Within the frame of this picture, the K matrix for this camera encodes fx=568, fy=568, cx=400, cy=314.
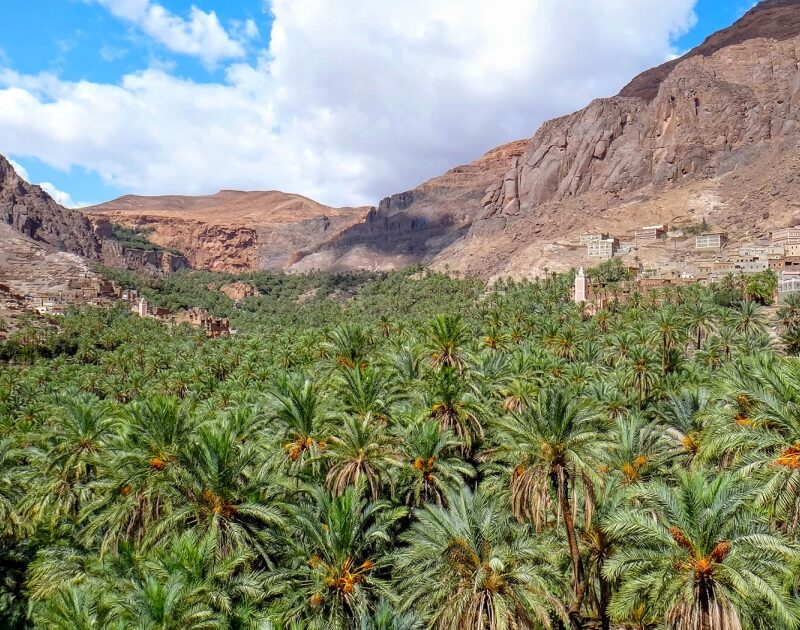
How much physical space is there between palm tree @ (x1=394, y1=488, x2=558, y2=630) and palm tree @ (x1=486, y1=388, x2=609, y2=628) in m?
1.24

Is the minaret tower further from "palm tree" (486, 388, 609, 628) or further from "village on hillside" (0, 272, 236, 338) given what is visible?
"palm tree" (486, 388, 609, 628)

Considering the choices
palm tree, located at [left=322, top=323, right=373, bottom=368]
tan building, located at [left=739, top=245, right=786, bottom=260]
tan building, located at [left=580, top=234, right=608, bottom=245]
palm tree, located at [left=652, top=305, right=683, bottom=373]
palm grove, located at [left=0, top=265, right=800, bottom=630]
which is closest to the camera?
palm grove, located at [left=0, top=265, right=800, bottom=630]

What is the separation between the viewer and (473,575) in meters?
11.6

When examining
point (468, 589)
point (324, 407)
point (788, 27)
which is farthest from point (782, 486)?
point (788, 27)

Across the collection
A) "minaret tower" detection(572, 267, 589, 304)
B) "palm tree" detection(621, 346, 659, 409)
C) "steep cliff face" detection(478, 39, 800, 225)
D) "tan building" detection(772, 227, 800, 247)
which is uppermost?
"steep cliff face" detection(478, 39, 800, 225)

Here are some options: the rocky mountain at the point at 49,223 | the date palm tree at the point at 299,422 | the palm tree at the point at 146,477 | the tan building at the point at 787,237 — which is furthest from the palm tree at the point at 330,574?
the rocky mountain at the point at 49,223

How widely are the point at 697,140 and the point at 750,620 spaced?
132350mm

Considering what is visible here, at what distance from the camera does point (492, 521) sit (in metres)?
13.1

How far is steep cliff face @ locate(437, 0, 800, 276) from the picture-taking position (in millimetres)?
110375

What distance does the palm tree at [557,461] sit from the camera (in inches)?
547

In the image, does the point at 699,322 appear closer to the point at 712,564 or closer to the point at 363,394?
the point at 363,394

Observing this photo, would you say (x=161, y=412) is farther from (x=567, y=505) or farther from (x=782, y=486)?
(x=782, y=486)

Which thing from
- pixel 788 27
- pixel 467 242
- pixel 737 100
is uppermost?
pixel 788 27

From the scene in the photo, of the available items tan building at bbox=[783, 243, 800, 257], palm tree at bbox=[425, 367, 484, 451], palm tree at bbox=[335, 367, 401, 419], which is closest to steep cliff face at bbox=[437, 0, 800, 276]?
tan building at bbox=[783, 243, 800, 257]
